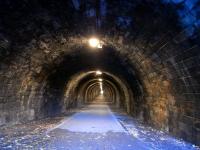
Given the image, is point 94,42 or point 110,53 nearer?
point 94,42

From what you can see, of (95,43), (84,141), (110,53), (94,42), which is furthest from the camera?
(110,53)

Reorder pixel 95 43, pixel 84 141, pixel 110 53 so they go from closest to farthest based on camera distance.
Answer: pixel 84 141
pixel 95 43
pixel 110 53

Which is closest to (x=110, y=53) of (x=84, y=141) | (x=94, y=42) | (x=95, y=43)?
(x=95, y=43)

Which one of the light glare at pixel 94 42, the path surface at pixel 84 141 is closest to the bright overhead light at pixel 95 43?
the light glare at pixel 94 42

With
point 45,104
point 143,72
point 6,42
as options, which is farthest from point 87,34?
point 45,104

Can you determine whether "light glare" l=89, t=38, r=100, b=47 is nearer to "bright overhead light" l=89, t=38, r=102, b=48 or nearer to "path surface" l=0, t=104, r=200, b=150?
"bright overhead light" l=89, t=38, r=102, b=48

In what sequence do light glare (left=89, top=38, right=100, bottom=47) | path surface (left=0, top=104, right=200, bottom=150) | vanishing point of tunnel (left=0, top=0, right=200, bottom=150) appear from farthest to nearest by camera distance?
1. light glare (left=89, top=38, right=100, bottom=47)
2. path surface (left=0, top=104, right=200, bottom=150)
3. vanishing point of tunnel (left=0, top=0, right=200, bottom=150)

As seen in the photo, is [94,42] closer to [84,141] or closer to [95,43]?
[95,43]

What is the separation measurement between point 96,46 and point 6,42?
3.70m

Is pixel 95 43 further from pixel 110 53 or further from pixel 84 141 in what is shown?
pixel 84 141

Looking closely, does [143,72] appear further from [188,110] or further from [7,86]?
[7,86]

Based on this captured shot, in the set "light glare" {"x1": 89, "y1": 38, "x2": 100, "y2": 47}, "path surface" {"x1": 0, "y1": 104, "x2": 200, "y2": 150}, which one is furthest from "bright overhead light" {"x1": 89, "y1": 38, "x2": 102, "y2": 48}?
"path surface" {"x1": 0, "y1": 104, "x2": 200, "y2": 150}

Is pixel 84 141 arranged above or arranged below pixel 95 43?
below

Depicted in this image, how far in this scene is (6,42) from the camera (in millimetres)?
8680
